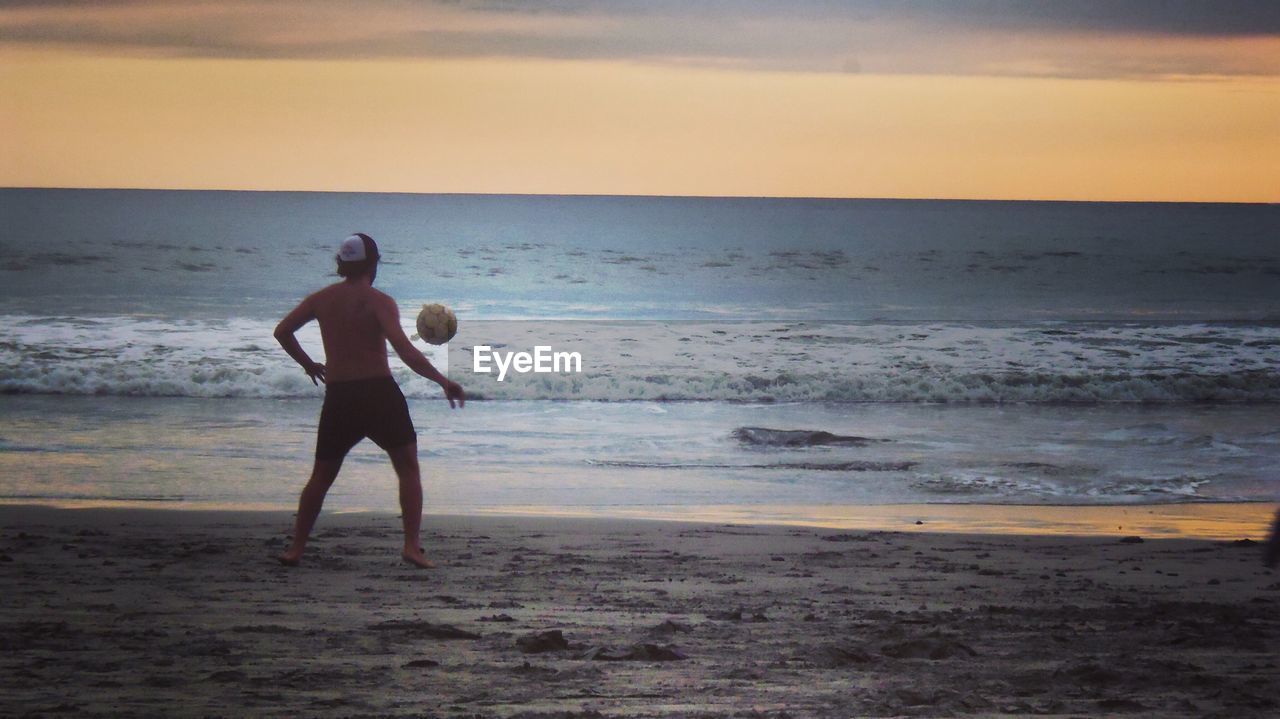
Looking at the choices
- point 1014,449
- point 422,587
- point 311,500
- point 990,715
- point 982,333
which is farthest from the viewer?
point 982,333

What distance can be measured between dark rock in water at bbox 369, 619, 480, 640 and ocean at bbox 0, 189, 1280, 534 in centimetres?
360

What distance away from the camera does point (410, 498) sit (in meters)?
6.64

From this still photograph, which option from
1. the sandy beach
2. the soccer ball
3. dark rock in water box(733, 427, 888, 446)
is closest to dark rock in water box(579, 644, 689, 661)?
the sandy beach

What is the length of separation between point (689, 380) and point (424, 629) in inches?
555

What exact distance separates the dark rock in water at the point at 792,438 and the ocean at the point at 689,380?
66 mm

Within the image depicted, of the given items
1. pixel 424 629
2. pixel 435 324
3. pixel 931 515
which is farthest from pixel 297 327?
pixel 931 515

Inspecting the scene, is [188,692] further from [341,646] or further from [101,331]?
[101,331]

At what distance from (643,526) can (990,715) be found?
13.6 feet

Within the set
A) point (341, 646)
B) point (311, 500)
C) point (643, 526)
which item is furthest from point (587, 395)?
point (341, 646)

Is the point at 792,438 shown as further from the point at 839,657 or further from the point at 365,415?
the point at 839,657

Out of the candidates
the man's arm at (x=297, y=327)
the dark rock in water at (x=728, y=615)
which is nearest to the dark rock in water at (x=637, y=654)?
the dark rock in water at (x=728, y=615)

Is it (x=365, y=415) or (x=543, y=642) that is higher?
(x=365, y=415)

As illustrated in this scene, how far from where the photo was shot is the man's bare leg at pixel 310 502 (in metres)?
6.61

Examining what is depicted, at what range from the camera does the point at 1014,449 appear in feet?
41.3
